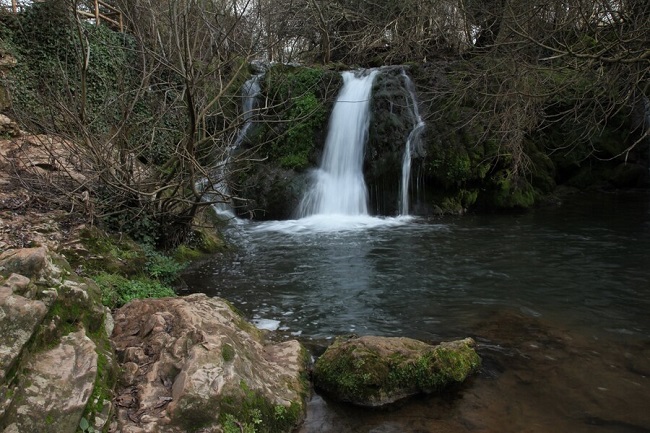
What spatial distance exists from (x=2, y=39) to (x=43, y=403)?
11148mm

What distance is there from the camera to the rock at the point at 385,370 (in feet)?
12.4

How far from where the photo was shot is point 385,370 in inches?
152

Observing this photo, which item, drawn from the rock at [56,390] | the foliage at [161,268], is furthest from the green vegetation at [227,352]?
the foliage at [161,268]

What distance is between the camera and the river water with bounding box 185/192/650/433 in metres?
3.63

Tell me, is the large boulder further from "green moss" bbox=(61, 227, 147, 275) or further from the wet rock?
"green moss" bbox=(61, 227, 147, 275)

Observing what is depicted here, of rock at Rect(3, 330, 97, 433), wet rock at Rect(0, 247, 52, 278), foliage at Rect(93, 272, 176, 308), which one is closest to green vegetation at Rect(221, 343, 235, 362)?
rock at Rect(3, 330, 97, 433)

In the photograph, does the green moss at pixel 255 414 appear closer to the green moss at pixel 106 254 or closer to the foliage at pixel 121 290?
the foliage at pixel 121 290

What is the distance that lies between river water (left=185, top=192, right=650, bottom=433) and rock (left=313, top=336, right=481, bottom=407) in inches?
4.7

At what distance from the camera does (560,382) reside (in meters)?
3.99

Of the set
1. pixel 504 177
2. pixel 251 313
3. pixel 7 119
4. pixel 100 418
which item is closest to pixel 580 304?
pixel 251 313

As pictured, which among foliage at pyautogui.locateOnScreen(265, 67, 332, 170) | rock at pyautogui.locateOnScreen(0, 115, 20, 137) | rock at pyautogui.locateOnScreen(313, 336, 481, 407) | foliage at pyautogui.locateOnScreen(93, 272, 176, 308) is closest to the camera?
rock at pyautogui.locateOnScreen(313, 336, 481, 407)

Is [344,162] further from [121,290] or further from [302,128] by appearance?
[121,290]

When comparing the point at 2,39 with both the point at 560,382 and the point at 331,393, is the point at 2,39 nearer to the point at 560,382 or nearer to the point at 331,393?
the point at 331,393

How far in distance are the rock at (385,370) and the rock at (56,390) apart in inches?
75.2
